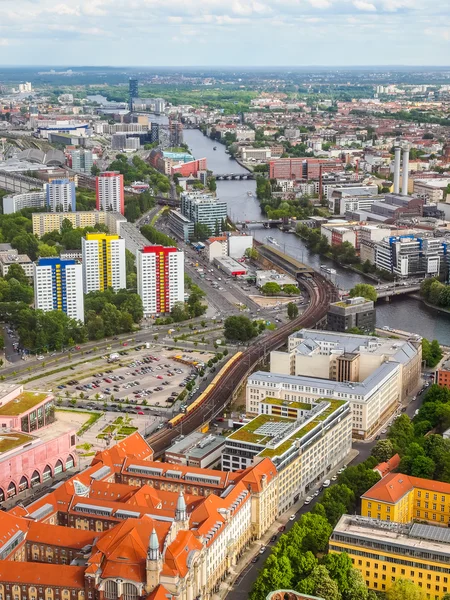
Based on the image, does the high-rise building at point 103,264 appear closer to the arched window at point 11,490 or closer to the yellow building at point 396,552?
the arched window at point 11,490

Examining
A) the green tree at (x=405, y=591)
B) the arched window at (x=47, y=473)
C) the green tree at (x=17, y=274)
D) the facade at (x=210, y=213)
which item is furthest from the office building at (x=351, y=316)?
the facade at (x=210, y=213)

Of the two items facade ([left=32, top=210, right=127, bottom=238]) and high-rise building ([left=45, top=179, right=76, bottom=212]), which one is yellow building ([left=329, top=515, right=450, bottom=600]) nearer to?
facade ([left=32, top=210, right=127, bottom=238])

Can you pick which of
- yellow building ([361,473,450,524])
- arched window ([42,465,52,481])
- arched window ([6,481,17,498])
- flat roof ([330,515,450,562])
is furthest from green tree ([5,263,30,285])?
flat roof ([330,515,450,562])

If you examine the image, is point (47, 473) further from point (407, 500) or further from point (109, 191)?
point (109, 191)

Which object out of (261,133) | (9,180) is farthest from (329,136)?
(9,180)

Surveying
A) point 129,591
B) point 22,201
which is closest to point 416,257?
point 22,201

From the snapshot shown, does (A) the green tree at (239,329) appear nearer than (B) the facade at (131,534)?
No

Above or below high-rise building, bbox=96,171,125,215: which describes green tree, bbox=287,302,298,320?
below

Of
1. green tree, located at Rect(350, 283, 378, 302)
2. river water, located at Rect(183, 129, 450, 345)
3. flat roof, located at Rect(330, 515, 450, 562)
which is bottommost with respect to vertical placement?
river water, located at Rect(183, 129, 450, 345)
